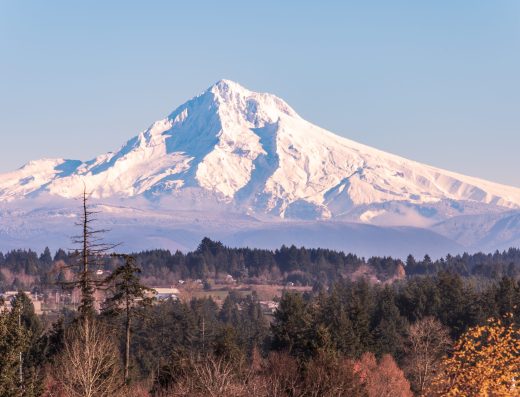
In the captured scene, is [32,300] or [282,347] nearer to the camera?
[282,347]

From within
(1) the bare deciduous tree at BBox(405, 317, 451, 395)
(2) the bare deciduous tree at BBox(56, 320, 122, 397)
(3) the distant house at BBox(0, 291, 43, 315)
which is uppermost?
(2) the bare deciduous tree at BBox(56, 320, 122, 397)

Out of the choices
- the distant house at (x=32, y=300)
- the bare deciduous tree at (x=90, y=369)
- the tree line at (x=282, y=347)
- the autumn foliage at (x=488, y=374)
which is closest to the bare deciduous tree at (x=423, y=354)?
the tree line at (x=282, y=347)

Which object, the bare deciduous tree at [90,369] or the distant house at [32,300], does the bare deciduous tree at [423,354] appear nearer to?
the bare deciduous tree at [90,369]

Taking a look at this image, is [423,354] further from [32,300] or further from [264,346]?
[32,300]

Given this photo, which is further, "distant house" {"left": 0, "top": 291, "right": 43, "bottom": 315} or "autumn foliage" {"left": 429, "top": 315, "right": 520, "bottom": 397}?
"distant house" {"left": 0, "top": 291, "right": 43, "bottom": 315}

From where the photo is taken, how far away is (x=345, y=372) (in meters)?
51.4

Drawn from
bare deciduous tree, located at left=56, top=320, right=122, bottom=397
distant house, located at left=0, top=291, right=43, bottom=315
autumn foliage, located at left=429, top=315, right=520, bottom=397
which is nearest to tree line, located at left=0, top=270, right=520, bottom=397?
autumn foliage, located at left=429, top=315, right=520, bottom=397

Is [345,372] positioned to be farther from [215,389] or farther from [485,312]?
[485,312]

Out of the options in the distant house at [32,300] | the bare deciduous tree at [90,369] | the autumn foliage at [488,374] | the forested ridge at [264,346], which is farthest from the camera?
the distant house at [32,300]

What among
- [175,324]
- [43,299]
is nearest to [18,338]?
[175,324]

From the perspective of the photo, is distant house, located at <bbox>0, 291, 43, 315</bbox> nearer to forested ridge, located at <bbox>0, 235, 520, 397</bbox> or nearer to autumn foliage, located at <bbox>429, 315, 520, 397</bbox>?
forested ridge, located at <bbox>0, 235, 520, 397</bbox>

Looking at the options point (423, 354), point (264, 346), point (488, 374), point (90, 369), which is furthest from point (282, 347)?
point (488, 374)

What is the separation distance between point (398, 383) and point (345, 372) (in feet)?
69.6

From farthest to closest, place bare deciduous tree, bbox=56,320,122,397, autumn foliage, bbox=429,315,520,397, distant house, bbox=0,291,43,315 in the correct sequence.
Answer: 1. distant house, bbox=0,291,43,315
2. bare deciduous tree, bbox=56,320,122,397
3. autumn foliage, bbox=429,315,520,397
